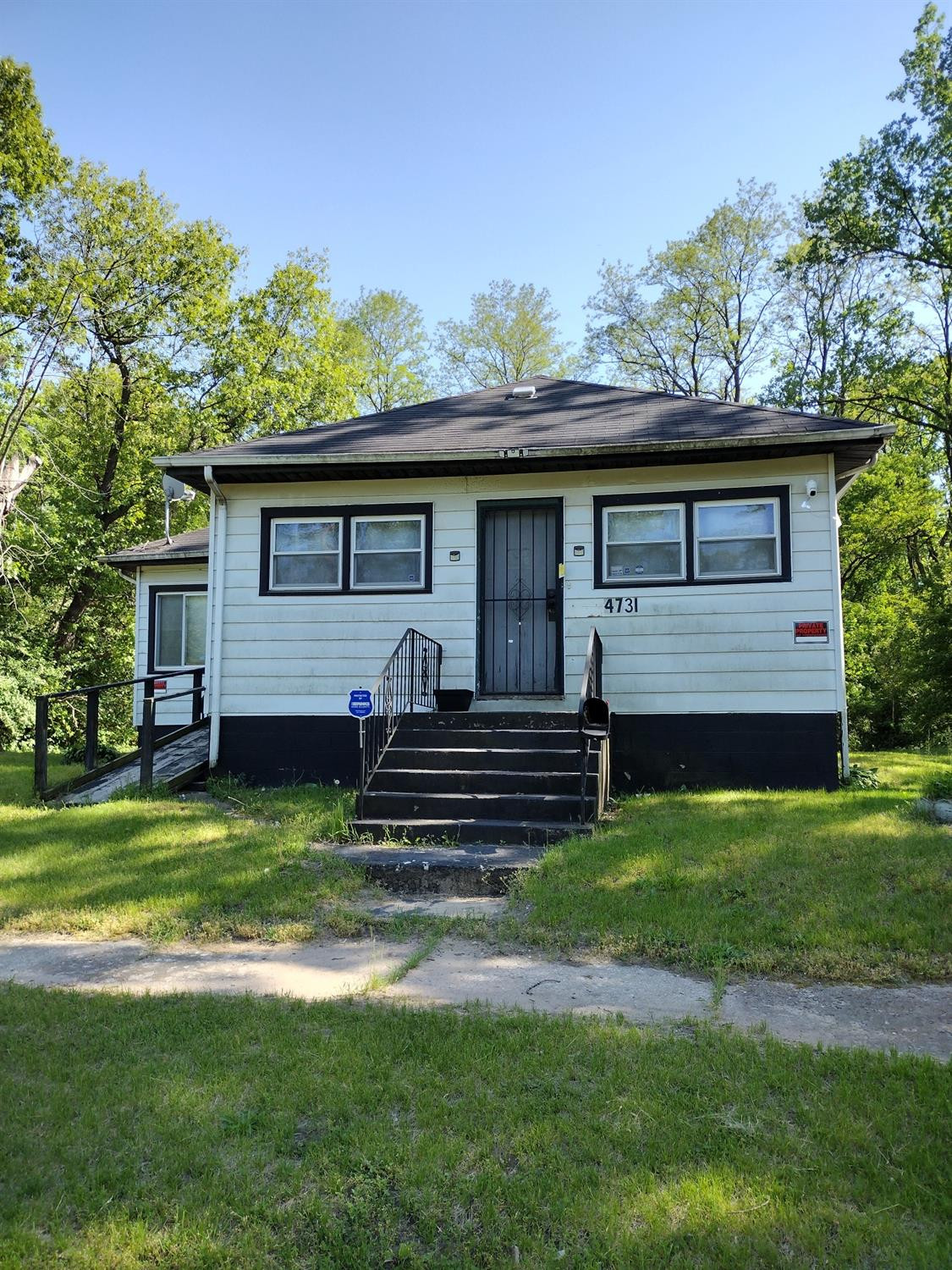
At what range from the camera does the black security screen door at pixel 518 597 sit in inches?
382

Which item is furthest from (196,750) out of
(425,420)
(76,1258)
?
(76,1258)

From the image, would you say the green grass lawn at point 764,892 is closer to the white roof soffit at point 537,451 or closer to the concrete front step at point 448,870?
the concrete front step at point 448,870

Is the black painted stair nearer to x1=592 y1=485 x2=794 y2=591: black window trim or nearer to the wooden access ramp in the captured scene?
x1=592 y1=485 x2=794 y2=591: black window trim

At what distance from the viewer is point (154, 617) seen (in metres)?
14.6

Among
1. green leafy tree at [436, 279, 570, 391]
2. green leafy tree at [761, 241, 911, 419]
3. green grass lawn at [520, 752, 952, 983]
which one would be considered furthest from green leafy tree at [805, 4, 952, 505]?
green grass lawn at [520, 752, 952, 983]

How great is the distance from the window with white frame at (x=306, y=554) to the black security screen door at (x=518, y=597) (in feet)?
5.71

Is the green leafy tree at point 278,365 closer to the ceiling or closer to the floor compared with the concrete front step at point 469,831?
closer to the ceiling

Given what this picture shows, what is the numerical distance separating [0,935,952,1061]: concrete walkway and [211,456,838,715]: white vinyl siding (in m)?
4.81

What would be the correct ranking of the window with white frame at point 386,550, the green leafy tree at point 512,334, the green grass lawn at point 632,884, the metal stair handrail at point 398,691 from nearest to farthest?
the green grass lawn at point 632,884
the metal stair handrail at point 398,691
the window with white frame at point 386,550
the green leafy tree at point 512,334

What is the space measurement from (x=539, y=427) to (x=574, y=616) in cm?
239

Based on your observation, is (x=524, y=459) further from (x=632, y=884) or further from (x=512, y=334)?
(x=512, y=334)

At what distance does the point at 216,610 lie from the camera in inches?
392

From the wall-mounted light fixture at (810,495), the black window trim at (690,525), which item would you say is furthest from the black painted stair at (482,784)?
the wall-mounted light fixture at (810,495)

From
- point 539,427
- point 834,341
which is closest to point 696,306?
point 834,341
